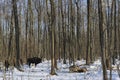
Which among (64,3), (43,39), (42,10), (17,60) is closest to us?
(17,60)

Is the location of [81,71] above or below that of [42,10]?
below

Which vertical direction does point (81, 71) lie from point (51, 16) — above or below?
below

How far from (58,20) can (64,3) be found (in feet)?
7.84

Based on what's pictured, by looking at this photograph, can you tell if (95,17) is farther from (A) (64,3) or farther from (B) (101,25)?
(B) (101,25)

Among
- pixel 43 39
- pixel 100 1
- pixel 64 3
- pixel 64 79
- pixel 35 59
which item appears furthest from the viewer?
pixel 43 39

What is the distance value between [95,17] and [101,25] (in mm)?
36287

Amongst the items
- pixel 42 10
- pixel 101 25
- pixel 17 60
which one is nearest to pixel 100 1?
pixel 101 25

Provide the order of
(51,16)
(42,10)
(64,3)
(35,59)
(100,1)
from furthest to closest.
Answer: (42,10)
(64,3)
(35,59)
(51,16)
(100,1)

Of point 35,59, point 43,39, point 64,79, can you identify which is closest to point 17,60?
point 35,59

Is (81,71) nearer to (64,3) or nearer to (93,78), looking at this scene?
(93,78)

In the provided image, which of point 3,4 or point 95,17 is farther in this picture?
point 95,17

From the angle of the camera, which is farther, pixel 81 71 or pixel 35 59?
pixel 35 59

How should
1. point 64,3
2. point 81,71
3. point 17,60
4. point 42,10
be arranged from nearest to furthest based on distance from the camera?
point 81,71 → point 17,60 → point 64,3 → point 42,10

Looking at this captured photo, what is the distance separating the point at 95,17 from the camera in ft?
157
